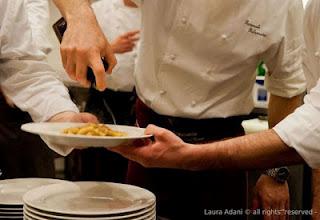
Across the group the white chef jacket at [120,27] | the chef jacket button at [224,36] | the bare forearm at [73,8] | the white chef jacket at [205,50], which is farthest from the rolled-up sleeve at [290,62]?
the white chef jacket at [120,27]

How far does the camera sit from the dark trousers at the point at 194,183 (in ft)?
5.54

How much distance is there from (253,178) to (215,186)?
2.63 ft

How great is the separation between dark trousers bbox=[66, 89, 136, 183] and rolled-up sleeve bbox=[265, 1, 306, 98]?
3.93 feet

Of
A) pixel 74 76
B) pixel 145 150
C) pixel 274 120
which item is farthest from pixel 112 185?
pixel 274 120

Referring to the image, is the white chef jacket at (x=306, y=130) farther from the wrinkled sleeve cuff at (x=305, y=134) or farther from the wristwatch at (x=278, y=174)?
the wristwatch at (x=278, y=174)

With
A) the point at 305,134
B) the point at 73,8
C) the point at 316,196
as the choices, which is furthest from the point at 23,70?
the point at 316,196

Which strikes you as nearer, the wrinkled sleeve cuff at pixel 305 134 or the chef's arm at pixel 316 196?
the wrinkled sleeve cuff at pixel 305 134

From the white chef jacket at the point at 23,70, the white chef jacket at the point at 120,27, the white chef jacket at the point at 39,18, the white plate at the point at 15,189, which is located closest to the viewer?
the white plate at the point at 15,189

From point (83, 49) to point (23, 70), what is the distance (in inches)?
15.2

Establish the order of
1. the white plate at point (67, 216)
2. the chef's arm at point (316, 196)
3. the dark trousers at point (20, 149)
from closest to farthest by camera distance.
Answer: the white plate at point (67, 216)
the dark trousers at point (20, 149)
the chef's arm at point (316, 196)

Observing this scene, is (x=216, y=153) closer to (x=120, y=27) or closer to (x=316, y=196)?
(x=316, y=196)

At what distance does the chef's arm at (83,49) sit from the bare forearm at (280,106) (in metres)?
0.95

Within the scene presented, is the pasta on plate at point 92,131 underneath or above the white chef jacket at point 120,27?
underneath

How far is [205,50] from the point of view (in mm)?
1659
